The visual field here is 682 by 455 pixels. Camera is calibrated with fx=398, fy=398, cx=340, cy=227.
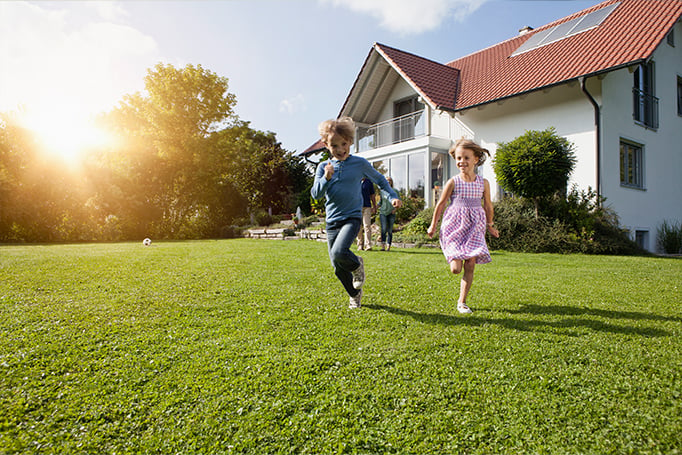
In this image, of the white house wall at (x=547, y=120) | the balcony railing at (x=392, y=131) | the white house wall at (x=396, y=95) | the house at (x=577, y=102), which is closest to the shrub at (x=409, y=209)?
the house at (x=577, y=102)

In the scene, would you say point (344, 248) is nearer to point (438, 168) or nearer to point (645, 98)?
point (438, 168)

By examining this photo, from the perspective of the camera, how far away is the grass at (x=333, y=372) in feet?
5.72

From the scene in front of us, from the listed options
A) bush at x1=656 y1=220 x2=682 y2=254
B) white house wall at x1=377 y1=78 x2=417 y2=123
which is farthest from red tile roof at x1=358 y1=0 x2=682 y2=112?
bush at x1=656 y1=220 x2=682 y2=254

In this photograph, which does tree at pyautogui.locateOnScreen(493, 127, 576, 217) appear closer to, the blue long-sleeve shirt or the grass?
the grass

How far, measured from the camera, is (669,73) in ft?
49.4

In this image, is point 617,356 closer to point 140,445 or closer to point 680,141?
point 140,445

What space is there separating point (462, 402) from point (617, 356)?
4.26 ft

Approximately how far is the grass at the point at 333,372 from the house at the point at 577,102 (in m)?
9.88

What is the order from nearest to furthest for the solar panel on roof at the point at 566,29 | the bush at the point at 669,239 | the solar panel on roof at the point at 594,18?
the bush at the point at 669,239
the solar panel on roof at the point at 594,18
the solar panel on roof at the point at 566,29

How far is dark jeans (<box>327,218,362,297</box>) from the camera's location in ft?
12.1

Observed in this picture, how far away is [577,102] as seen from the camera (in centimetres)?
1262

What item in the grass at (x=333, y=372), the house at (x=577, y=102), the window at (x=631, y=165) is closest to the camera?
Result: the grass at (x=333, y=372)

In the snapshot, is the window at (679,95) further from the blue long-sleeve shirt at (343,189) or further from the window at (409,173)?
the blue long-sleeve shirt at (343,189)

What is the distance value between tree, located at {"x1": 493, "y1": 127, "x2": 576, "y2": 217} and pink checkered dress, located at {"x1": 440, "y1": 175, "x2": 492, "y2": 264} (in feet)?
24.8
